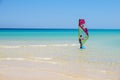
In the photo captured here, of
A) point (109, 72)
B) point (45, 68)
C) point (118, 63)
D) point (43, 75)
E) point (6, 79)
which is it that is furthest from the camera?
point (118, 63)

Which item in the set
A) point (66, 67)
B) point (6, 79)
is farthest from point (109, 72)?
point (6, 79)

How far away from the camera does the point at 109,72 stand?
24.0ft

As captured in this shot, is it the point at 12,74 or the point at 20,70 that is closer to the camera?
the point at 12,74

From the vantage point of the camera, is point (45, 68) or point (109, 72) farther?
point (45, 68)

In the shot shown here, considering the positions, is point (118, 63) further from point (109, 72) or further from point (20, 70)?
point (20, 70)

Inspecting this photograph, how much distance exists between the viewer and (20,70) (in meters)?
7.40

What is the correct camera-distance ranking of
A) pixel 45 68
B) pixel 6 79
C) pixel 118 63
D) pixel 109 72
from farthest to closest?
1. pixel 118 63
2. pixel 45 68
3. pixel 109 72
4. pixel 6 79

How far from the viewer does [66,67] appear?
317 inches

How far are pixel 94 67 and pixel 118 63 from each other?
1.07 metres

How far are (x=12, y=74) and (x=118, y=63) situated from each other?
345 centimetres

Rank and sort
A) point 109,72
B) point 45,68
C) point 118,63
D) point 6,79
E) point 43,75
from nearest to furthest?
point 6,79 < point 43,75 < point 109,72 < point 45,68 < point 118,63

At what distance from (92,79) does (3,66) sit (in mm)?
2814

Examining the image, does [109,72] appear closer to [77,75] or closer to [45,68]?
[77,75]

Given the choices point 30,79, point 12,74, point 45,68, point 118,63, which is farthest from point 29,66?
point 118,63
